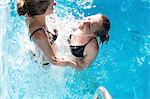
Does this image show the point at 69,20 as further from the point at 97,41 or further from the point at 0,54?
the point at 97,41

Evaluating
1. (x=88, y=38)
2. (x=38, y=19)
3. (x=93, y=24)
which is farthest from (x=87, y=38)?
Result: (x=38, y=19)

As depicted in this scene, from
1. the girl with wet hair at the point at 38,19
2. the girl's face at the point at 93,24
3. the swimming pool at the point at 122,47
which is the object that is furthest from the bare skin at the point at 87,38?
the swimming pool at the point at 122,47

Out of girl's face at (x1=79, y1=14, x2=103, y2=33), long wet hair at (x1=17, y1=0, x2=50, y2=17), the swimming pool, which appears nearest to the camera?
long wet hair at (x1=17, y1=0, x2=50, y2=17)

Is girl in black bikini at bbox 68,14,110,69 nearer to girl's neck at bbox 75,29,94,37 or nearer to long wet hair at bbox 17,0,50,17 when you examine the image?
girl's neck at bbox 75,29,94,37

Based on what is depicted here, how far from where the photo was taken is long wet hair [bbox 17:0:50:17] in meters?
2.19

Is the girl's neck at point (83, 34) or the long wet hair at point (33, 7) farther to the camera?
the girl's neck at point (83, 34)

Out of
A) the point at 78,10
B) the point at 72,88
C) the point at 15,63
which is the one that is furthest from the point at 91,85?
the point at 78,10

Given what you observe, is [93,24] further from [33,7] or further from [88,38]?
[33,7]

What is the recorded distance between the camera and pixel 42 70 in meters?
2.58

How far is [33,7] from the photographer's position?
221 centimetres

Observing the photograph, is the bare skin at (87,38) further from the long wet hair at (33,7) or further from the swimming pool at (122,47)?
the swimming pool at (122,47)

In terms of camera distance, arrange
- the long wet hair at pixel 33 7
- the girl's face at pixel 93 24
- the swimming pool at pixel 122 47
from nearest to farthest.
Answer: the long wet hair at pixel 33 7
the girl's face at pixel 93 24
the swimming pool at pixel 122 47

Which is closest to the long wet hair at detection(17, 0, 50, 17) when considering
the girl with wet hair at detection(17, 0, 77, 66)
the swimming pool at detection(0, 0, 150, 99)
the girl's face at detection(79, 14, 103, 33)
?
the girl with wet hair at detection(17, 0, 77, 66)

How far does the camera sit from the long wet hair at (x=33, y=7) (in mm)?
2191
